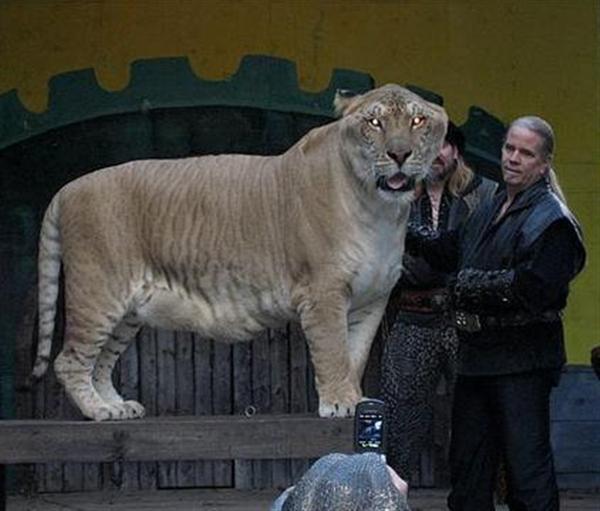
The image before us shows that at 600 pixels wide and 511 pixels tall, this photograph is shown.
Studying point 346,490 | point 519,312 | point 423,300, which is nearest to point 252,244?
point 519,312

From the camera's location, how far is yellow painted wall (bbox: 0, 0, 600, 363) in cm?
820

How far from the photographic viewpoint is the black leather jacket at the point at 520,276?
5.68 meters

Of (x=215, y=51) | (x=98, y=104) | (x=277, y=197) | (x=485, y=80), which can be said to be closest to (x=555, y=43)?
(x=485, y=80)

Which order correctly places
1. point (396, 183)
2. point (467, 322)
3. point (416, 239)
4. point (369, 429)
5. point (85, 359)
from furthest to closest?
point (416, 239) → point (467, 322) → point (85, 359) → point (396, 183) → point (369, 429)

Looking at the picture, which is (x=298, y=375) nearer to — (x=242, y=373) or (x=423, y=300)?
(x=242, y=373)

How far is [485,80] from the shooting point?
8.35 meters

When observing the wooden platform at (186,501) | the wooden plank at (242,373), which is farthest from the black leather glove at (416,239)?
the wooden plank at (242,373)

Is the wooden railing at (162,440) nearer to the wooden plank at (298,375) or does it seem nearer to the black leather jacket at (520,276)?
the black leather jacket at (520,276)

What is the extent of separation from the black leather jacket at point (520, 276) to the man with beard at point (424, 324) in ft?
1.50

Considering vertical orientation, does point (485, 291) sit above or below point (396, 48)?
below

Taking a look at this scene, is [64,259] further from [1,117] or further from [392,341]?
[1,117]

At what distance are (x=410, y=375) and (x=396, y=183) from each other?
140 centimetres

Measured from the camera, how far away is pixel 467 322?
230 inches

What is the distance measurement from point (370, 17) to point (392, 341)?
2181 mm
